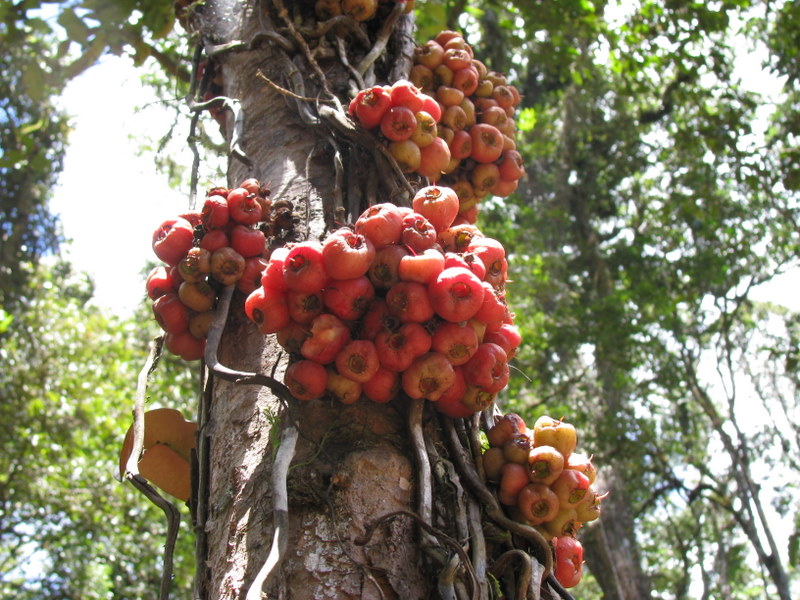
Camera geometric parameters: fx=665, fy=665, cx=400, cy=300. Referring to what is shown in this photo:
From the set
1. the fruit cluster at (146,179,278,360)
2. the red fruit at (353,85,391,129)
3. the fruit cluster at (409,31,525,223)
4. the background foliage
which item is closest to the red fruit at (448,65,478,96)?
the fruit cluster at (409,31,525,223)

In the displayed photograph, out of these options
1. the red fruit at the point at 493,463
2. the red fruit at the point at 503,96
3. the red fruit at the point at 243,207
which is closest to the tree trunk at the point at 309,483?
the red fruit at the point at 243,207

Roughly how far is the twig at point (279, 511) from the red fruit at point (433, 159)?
812mm

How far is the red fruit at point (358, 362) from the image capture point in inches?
46.8

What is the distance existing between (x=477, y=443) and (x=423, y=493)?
0.79ft

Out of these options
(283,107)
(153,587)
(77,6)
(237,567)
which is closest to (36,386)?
(153,587)

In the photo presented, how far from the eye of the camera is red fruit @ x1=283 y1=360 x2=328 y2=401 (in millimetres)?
1188

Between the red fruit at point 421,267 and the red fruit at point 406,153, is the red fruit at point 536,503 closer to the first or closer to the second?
the red fruit at point 421,267

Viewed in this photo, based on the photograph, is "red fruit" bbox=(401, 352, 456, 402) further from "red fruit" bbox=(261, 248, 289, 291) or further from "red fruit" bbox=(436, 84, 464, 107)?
"red fruit" bbox=(436, 84, 464, 107)

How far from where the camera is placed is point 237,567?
1.09 metres

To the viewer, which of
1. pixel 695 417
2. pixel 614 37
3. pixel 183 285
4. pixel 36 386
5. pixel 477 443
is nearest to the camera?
pixel 477 443

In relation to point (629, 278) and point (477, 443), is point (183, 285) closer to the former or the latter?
point (477, 443)

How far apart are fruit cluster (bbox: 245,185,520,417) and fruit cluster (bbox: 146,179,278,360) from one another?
213 mm

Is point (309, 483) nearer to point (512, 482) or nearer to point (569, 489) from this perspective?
point (512, 482)

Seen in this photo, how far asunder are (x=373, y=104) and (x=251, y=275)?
520mm
